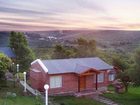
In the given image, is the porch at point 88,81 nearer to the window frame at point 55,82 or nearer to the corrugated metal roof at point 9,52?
the window frame at point 55,82

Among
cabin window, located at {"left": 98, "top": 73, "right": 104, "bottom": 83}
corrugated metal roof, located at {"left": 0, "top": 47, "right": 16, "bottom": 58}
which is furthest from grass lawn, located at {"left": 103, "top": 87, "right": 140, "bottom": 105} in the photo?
corrugated metal roof, located at {"left": 0, "top": 47, "right": 16, "bottom": 58}

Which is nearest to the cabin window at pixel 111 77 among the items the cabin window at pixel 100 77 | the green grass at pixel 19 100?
the cabin window at pixel 100 77

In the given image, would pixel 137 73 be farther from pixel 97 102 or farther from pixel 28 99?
pixel 28 99

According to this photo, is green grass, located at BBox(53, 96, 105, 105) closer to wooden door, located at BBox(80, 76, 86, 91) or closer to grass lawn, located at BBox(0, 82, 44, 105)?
grass lawn, located at BBox(0, 82, 44, 105)

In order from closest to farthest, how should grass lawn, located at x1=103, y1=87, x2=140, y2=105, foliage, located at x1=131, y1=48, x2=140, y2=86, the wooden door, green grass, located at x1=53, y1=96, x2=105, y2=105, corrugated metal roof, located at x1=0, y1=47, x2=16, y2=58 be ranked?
green grass, located at x1=53, y1=96, x2=105, y2=105, grass lawn, located at x1=103, y1=87, x2=140, y2=105, foliage, located at x1=131, y1=48, x2=140, y2=86, the wooden door, corrugated metal roof, located at x1=0, y1=47, x2=16, y2=58

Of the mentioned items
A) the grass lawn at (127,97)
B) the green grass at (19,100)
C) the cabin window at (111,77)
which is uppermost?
the cabin window at (111,77)

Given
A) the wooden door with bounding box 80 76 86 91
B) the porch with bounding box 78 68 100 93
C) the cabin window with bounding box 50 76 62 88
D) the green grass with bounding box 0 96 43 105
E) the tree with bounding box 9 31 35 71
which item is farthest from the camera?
the tree with bounding box 9 31 35 71

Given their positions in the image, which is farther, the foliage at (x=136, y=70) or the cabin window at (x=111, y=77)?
the cabin window at (x=111, y=77)

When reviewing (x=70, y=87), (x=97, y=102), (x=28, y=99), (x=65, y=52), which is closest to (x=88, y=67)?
(x=70, y=87)
